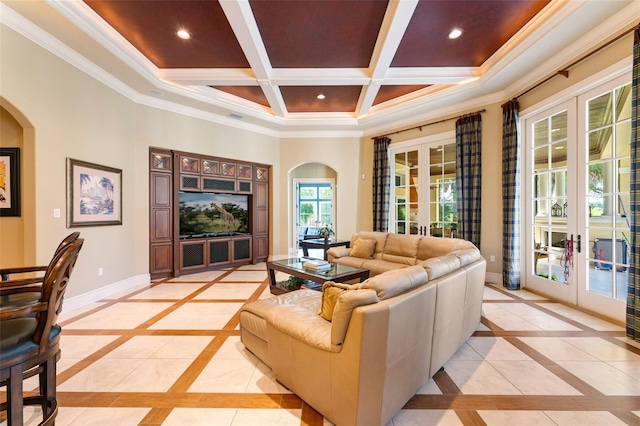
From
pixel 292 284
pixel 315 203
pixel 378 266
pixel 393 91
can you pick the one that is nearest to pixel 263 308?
pixel 292 284

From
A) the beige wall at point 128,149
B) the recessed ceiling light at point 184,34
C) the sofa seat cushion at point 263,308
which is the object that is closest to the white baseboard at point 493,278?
the beige wall at point 128,149

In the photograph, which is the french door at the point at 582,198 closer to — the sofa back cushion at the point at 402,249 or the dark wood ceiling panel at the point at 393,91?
the sofa back cushion at the point at 402,249

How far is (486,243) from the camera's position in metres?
4.89

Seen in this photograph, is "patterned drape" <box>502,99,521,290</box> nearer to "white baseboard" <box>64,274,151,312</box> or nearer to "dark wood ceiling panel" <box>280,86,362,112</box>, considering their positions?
"dark wood ceiling panel" <box>280,86,362,112</box>

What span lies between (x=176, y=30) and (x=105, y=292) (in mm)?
3843

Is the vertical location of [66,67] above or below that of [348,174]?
above

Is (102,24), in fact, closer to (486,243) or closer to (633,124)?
(633,124)

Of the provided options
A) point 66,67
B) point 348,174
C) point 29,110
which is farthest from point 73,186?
Answer: point 348,174

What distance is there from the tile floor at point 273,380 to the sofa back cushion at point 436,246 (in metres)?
0.94

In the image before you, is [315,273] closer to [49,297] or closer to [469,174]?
[49,297]

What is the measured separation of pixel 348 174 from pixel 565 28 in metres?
4.50

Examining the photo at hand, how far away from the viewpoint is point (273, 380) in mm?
2102

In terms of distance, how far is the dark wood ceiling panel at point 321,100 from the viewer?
5051mm

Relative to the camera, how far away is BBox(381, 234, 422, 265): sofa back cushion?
435 centimetres
